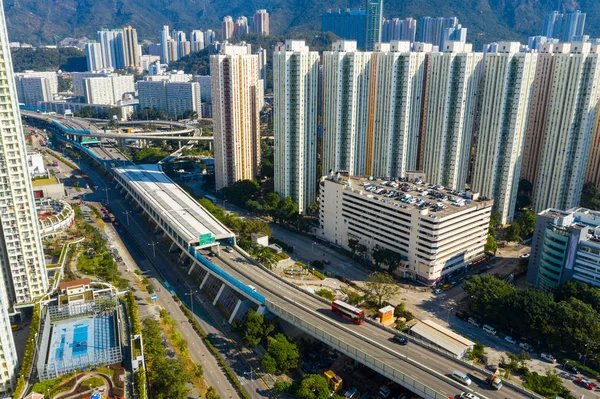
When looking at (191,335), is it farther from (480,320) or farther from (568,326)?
(568,326)

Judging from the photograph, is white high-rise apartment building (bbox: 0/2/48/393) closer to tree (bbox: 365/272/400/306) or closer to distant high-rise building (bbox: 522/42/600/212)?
tree (bbox: 365/272/400/306)

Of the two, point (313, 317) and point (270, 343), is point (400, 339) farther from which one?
point (270, 343)

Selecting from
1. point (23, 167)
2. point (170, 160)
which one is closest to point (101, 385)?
point (23, 167)

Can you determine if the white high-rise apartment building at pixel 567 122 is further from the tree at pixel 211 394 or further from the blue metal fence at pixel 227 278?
the tree at pixel 211 394

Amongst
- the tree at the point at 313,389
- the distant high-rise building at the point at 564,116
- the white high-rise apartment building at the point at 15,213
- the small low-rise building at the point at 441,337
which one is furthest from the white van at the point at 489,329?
the white high-rise apartment building at the point at 15,213

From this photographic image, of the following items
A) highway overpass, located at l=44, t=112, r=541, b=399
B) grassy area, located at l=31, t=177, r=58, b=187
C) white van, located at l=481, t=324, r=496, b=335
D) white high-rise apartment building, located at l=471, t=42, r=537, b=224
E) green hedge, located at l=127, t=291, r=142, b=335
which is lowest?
white van, located at l=481, t=324, r=496, b=335

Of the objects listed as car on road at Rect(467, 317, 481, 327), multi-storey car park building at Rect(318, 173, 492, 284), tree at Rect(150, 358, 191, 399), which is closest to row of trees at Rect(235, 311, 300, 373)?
tree at Rect(150, 358, 191, 399)

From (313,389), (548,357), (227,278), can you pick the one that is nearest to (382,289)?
(313,389)
